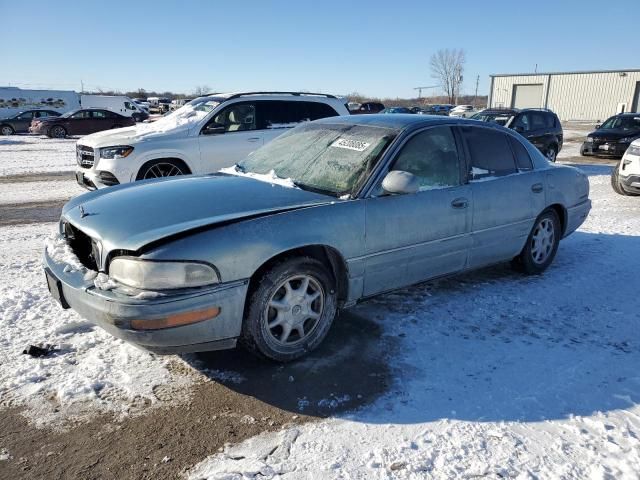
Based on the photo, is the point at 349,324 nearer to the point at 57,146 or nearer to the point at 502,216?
the point at 502,216

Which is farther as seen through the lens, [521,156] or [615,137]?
[615,137]

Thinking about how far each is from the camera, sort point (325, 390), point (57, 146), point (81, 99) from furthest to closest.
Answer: point (81, 99) < point (57, 146) < point (325, 390)

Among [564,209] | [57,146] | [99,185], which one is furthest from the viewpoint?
[57,146]

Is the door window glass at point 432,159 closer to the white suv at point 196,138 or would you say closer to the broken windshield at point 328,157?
the broken windshield at point 328,157

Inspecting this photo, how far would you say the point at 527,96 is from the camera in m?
51.4

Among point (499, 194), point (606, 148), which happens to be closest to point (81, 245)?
point (499, 194)

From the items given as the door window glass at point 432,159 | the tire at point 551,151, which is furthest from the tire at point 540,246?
the tire at point 551,151

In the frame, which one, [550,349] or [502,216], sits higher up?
[502,216]

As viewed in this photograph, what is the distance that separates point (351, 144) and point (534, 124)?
39.3 feet

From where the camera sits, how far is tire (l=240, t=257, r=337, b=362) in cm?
→ 314

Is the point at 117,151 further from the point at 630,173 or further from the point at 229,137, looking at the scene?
the point at 630,173

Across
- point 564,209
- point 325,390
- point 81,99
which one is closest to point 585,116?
point 81,99

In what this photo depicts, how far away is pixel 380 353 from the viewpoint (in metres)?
3.56

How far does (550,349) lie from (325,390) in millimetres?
1730
